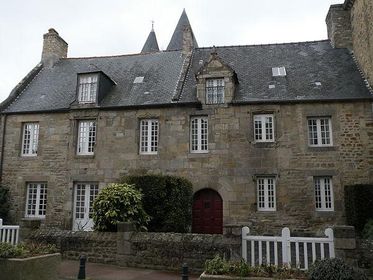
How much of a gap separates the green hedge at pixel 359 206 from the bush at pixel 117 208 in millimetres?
7597

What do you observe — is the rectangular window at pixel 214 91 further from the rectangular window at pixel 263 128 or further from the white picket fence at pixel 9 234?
the white picket fence at pixel 9 234

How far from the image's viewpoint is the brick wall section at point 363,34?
15.1 m

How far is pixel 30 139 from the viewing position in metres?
17.7

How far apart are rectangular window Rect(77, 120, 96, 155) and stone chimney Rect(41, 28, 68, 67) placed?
6.17 meters

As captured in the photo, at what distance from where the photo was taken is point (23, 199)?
55.5ft

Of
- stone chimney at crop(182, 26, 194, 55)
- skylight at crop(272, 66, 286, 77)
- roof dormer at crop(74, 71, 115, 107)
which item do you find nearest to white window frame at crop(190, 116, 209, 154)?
skylight at crop(272, 66, 286, 77)

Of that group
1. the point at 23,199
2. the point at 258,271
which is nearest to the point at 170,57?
the point at 23,199

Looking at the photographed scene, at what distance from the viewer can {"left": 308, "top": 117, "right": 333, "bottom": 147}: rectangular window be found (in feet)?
49.6

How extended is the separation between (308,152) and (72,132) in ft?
34.5

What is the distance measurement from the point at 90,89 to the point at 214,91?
6001 mm

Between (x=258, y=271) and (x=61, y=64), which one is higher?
(x=61, y=64)

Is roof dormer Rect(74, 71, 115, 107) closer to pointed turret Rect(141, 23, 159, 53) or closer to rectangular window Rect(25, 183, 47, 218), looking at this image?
rectangular window Rect(25, 183, 47, 218)

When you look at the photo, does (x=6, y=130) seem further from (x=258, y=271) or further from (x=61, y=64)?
(x=258, y=271)

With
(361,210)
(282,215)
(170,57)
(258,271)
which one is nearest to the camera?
(258,271)
